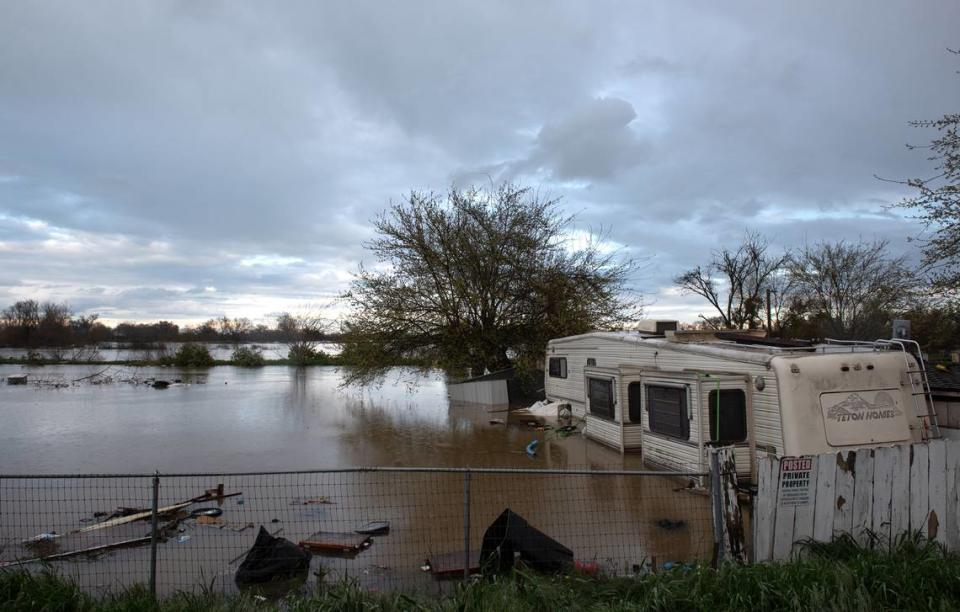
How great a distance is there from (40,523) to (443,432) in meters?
9.51

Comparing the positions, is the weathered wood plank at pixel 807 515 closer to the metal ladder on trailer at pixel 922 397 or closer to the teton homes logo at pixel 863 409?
the teton homes logo at pixel 863 409

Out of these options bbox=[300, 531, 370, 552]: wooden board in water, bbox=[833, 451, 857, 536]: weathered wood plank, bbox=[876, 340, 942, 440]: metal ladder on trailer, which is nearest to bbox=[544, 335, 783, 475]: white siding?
bbox=[876, 340, 942, 440]: metal ladder on trailer

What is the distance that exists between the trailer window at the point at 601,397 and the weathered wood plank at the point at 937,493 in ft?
22.8

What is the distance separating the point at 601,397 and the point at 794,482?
776cm

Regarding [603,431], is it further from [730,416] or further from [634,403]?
[730,416]

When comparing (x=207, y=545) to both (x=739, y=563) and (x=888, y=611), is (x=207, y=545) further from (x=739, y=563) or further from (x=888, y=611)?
(x=888, y=611)

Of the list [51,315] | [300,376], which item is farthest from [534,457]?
[51,315]

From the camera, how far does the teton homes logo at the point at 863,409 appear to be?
804 centimetres

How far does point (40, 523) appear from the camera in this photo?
796 cm

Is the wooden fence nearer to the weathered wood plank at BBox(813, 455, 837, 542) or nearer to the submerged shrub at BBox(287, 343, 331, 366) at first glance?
the weathered wood plank at BBox(813, 455, 837, 542)

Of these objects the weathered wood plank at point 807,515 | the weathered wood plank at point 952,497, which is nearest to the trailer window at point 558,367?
the weathered wood plank at point 952,497

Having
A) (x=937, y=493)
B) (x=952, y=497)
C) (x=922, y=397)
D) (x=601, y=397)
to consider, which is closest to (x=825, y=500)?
(x=937, y=493)

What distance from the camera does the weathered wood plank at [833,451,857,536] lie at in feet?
17.1

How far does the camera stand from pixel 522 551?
5.26m
